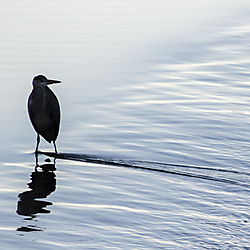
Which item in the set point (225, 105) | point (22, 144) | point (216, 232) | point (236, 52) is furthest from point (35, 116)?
point (236, 52)

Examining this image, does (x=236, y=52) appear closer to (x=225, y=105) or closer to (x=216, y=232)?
(x=225, y=105)

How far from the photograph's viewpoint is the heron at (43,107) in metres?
7.01

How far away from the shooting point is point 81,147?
7586 millimetres

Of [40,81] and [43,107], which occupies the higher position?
[40,81]

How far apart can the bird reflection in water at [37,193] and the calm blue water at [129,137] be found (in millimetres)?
19

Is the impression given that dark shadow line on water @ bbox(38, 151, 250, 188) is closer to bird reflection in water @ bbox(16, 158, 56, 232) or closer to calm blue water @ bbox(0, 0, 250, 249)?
calm blue water @ bbox(0, 0, 250, 249)

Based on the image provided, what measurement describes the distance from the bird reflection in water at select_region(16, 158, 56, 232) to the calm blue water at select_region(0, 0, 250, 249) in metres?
0.02

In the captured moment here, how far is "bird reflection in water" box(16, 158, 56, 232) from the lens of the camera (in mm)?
5730

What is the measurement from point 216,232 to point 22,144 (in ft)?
10.6

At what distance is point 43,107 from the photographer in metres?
7.02

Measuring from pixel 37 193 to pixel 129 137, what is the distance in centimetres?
202

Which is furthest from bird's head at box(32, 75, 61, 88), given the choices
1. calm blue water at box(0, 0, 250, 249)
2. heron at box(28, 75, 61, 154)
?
calm blue water at box(0, 0, 250, 249)

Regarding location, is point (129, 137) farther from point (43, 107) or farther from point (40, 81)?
point (40, 81)

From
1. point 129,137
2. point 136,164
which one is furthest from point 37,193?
point 129,137
